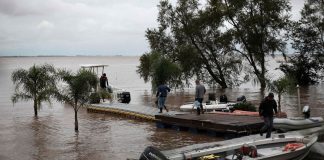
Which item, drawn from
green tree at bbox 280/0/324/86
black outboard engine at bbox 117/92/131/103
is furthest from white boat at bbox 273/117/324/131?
green tree at bbox 280/0/324/86

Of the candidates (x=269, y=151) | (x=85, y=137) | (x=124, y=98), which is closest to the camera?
(x=269, y=151)

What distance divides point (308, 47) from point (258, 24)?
9.12m

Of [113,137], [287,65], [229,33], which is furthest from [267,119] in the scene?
[287,65]

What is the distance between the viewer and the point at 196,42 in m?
42.4

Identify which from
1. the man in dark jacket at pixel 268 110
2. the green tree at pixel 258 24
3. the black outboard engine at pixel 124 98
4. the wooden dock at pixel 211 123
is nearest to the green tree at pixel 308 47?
the green tree at pixel 258 24

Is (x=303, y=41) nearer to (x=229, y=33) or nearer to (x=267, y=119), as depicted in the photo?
(x=229, y=33)

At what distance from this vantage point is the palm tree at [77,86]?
60.6 feet

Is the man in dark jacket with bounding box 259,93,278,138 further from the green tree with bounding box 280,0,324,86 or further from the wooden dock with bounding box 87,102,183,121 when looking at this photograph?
the green tree with bounding box 280,0,324,86

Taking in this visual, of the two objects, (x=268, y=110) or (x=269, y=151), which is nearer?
(x=269, y=151)

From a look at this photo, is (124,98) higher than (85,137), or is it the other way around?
(124,98)

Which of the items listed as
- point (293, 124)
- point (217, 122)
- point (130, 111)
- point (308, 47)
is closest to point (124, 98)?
point (130, 111)

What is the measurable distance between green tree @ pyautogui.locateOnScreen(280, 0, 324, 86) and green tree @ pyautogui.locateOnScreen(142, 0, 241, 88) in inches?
259

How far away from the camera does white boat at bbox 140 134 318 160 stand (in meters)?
11.8

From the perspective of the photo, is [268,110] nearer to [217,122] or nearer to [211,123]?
[217,122]
